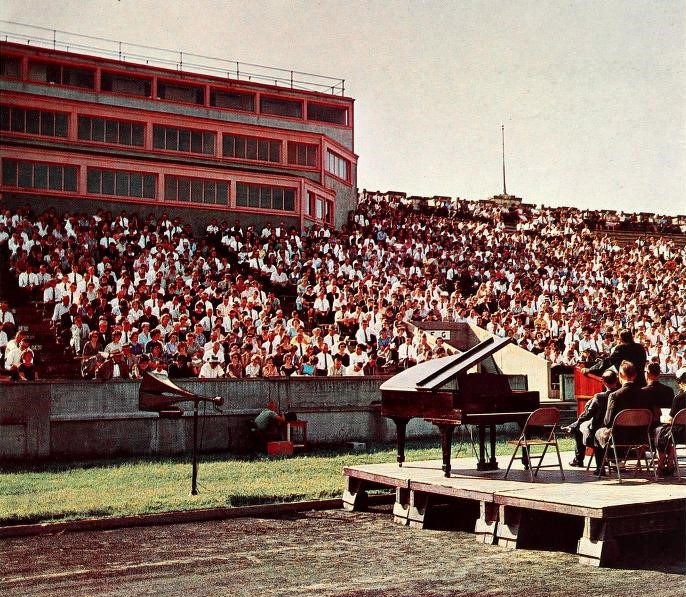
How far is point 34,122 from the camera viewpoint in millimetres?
36125

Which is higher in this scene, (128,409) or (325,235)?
(325,235)

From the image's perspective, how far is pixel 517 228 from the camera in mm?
42719

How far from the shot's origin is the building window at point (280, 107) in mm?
44438

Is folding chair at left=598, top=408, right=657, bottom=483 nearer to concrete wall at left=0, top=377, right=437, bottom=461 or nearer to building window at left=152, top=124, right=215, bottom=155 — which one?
concrete wall at left=0, top=377, right=437, bottom=461

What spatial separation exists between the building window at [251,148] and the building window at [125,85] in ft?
16.1

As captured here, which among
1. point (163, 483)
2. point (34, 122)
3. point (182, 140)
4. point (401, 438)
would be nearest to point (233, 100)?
point (182, 140)

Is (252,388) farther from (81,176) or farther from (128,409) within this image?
(81,176)

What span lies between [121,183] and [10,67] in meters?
7.99

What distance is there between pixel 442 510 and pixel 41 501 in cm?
493

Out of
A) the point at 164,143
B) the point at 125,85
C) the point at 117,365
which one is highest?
the point at 125,85

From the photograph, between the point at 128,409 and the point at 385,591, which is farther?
the point at 128,409

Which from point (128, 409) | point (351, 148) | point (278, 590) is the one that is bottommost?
point (278, 590)

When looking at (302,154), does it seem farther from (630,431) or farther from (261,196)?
(630,431)

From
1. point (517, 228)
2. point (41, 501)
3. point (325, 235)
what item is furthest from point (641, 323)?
point (41, 501)
